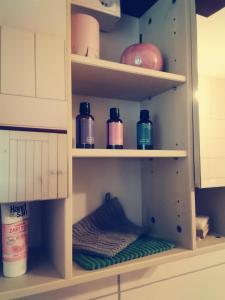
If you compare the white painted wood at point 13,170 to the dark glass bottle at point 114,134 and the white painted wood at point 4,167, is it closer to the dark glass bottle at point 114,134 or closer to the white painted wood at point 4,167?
the white painted wood at point 4,167

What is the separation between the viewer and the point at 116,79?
686 mm

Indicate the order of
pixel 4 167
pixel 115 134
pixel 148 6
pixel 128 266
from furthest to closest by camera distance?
pixel 148 6 < pixel 115 134 < pixel 128 266 < pixel 4 167

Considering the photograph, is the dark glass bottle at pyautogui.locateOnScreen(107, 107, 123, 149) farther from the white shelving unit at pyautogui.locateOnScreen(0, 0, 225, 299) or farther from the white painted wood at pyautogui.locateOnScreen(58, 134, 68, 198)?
the white painted wood at pyautogui.locateOnScreen(58, 134, 68, 198)

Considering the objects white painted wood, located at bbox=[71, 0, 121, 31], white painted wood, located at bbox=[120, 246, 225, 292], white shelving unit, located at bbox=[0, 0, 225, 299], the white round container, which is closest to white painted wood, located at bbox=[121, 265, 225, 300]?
white painted wood, located at bbox=[120, 246, 225, 292]

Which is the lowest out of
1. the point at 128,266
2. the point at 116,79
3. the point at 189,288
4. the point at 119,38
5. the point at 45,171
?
the point at 189,288

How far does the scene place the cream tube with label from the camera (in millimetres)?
534

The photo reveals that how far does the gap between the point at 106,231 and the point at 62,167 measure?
303 mm

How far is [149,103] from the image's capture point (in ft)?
2.80

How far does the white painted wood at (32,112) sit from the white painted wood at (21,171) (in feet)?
0.14

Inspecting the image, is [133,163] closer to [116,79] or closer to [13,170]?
[116,79]

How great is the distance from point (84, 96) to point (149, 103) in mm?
209

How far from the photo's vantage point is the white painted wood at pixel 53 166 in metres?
0.52

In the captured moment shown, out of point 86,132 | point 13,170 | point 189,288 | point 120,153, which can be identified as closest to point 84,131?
point 86,132

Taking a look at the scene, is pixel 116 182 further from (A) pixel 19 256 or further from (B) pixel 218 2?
(B) pixel 218 2
